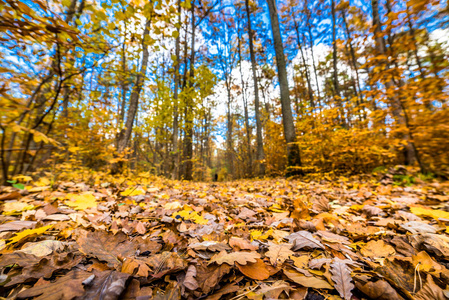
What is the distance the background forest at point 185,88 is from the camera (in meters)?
1.60

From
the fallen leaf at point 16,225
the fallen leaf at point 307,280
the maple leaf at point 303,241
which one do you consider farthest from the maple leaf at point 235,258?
the fallen leaf at point 16,225

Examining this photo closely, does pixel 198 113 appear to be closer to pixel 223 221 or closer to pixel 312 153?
pixel 312 153

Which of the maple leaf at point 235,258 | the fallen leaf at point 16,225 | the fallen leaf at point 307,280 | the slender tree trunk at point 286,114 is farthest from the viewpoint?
the slender tree trunk at point 286,114

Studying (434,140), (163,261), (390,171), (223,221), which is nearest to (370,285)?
(163,261)

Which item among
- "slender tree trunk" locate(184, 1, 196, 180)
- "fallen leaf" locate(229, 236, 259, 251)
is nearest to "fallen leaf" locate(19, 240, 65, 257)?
"fallen leaf" locate(229, 236, 259, 251)

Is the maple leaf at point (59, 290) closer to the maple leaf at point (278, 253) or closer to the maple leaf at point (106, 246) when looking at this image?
the maple leaf at point (106, 246)

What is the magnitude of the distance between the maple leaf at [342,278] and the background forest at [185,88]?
6.70 feet

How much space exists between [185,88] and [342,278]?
222 inches

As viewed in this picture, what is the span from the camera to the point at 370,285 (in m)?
0.52

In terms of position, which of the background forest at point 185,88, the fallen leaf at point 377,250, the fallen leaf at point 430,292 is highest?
the background forest at point 185,88

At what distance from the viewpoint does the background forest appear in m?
1.60

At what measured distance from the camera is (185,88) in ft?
17.6

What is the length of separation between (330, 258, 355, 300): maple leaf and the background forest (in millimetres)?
2043

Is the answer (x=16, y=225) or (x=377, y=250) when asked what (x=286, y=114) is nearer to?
(x=377, y=250)
